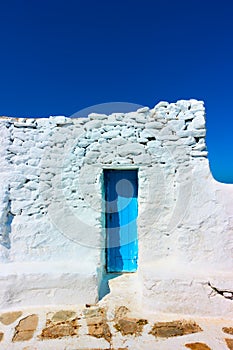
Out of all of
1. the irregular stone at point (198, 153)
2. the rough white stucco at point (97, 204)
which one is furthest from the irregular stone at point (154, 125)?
the irregular stone at point (198, 153)

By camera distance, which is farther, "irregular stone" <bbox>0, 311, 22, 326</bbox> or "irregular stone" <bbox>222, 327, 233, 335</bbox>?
"irregular stone" <bbox>0, 311, 22, 326</bbox>

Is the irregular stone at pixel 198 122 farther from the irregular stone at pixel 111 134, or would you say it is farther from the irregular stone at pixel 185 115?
the irregular stone at pixel 111 134

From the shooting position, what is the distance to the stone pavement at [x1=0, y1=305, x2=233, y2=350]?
106 inches

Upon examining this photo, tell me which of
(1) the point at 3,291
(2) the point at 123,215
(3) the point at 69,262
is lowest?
(1) the point at 3,291

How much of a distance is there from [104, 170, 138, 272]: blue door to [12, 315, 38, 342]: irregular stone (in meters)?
1.74

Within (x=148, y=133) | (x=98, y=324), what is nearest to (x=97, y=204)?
(x=148, y=133)

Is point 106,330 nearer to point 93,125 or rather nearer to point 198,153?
point 198,153

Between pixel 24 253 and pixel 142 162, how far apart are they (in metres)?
2.63

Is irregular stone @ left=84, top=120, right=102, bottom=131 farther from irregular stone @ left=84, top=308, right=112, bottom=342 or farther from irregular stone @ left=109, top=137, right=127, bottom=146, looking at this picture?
irregular stone @ left=84, top=308, right=112, bottom=342

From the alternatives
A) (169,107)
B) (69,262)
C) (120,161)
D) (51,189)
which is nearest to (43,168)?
(51,189)

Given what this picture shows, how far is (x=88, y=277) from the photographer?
145 inches

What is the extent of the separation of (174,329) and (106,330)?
2.85ft

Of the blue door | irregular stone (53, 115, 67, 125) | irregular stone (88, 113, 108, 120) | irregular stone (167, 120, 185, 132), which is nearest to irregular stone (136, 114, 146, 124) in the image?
irregular stone (167, 120, 185, 132)

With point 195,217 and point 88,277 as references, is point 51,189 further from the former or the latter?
point 195,217
